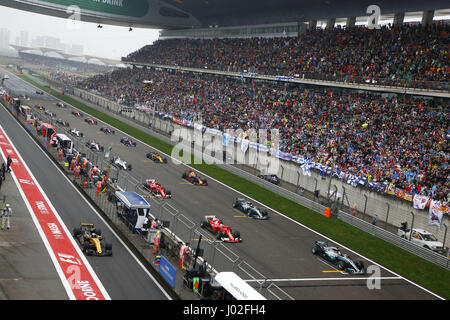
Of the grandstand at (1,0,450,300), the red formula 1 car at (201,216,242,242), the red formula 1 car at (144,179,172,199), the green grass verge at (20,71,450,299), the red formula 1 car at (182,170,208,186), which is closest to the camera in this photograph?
the green grass verge at (20,71,450,299)

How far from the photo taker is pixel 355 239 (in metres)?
26.9

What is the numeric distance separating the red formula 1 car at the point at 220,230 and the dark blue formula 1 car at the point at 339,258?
153 inches

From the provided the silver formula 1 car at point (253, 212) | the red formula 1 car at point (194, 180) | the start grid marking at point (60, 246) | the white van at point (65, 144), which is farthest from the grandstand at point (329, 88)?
the start grid marking at point (60, 246)

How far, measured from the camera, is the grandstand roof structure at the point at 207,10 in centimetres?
5231

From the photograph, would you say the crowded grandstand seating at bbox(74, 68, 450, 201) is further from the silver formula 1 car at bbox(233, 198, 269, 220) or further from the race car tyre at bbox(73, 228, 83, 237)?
the race car tyre at bbox(73, 228, 83, 237)

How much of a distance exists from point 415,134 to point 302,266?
18104 millimetres

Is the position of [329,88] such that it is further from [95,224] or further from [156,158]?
[95,224]

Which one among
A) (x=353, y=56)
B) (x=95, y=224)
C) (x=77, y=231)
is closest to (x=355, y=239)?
(x=95, y=224)

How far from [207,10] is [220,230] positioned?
60.2 meters

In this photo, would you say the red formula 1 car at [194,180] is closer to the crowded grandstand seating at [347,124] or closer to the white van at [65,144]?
the crowded grandstand seating at [347,124]

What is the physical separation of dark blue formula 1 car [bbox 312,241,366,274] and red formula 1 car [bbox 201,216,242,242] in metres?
3.88

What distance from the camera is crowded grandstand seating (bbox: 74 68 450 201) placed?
104 ft

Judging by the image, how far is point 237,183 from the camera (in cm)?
3662

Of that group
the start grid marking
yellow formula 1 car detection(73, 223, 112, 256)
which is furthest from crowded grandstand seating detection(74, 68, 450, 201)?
the start grid marking
